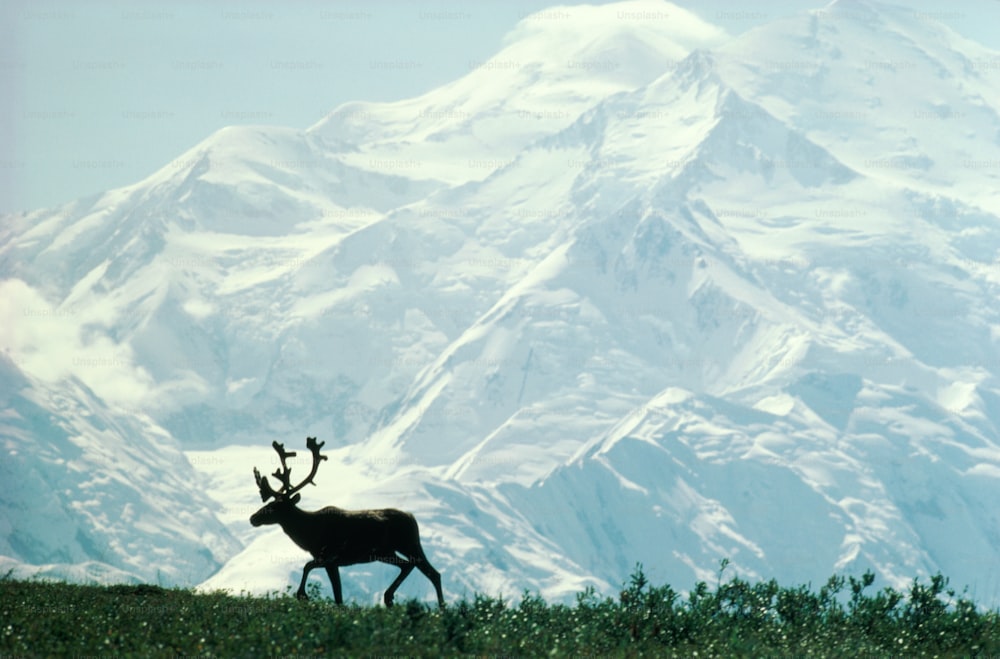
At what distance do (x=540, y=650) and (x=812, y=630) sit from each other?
8.75m

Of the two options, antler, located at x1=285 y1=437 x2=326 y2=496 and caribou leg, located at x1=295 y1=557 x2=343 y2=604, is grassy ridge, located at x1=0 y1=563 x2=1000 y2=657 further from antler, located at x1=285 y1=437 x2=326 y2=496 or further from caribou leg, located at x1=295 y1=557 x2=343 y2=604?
antler, located at x1=285 y1=437 x2=326 y2=496

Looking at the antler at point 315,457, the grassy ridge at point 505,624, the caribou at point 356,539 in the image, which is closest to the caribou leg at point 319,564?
the caribou at point 356,539

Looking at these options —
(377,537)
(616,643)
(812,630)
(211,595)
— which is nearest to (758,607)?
(812,630)

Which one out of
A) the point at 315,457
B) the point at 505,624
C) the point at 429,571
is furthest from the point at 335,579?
the point at 505,624

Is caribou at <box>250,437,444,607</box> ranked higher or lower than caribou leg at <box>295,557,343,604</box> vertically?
higher

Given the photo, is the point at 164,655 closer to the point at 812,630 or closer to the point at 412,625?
the point at 412,625

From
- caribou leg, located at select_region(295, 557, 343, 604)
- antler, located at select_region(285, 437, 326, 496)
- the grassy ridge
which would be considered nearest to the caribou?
caribou leg, located at select_region(295, 557, 343, 604)

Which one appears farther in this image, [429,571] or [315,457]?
[315,457]

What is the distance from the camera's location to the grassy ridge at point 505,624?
112ft

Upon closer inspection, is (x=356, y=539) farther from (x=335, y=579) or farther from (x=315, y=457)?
(x=315, y=457)

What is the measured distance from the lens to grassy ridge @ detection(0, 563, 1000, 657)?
34.2m

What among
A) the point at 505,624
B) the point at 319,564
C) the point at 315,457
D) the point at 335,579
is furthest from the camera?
the point at 315,457

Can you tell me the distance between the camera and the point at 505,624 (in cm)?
3878

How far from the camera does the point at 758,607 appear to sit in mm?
44594
